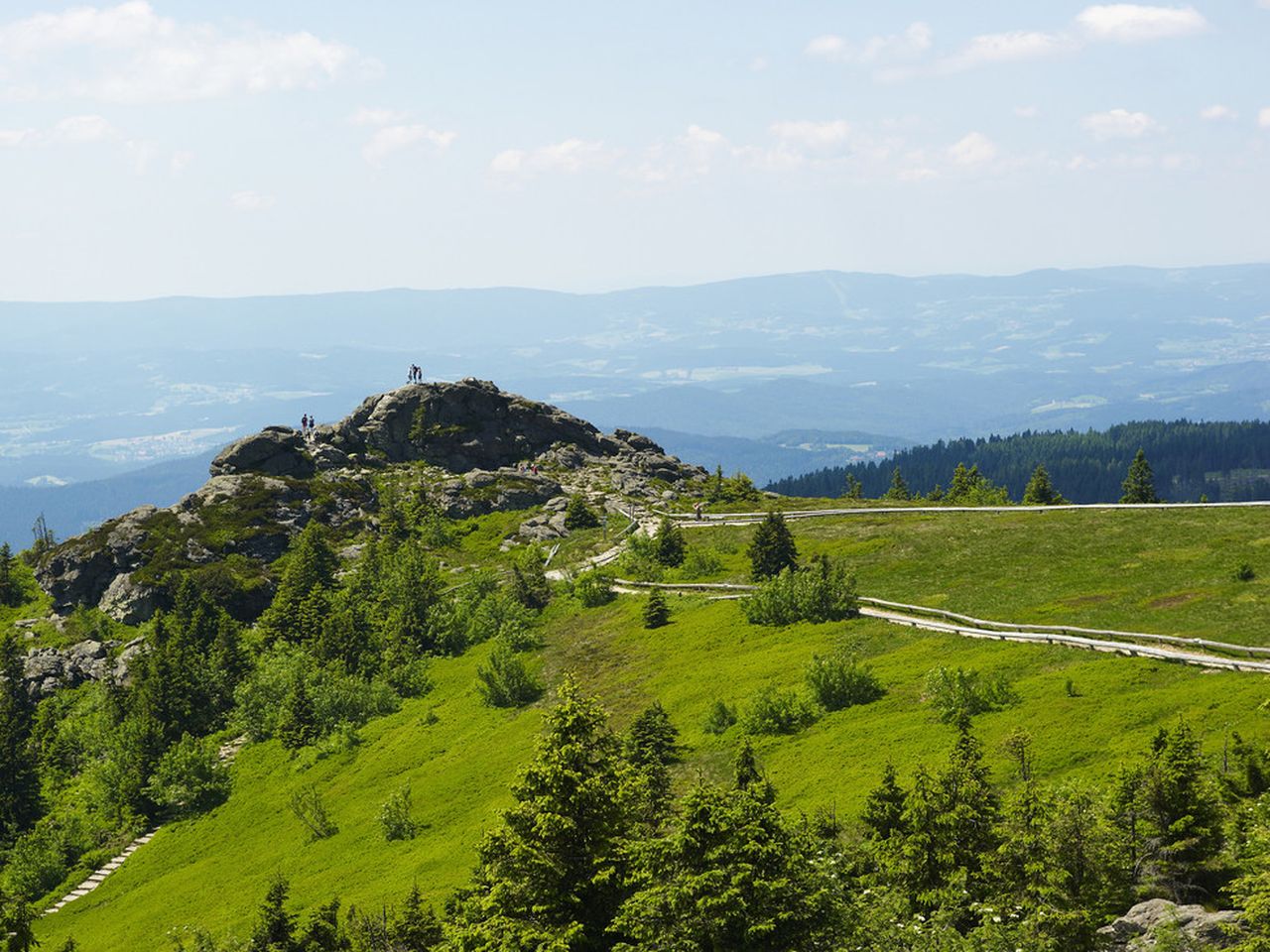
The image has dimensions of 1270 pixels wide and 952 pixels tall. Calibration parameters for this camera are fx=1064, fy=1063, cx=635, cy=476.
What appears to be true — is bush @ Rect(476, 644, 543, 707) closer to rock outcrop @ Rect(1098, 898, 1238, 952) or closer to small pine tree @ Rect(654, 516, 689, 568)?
small pine tree @ Rect(654, 516, 689, 568)

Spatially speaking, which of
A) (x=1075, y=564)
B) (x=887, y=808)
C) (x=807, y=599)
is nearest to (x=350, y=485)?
(x=807, y=599)

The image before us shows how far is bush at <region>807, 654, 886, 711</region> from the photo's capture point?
58312mm

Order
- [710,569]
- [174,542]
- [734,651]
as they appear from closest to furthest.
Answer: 1. [734,651]
2. [710,569]
3. [174,542]

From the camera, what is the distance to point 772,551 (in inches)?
3573

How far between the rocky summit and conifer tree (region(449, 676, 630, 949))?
306 feet

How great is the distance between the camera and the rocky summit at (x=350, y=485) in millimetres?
121375

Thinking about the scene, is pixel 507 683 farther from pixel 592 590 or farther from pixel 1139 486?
pixel 1139 486

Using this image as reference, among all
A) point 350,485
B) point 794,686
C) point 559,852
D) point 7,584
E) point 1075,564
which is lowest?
point 7,584

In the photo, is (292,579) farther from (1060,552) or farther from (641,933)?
(641,933)

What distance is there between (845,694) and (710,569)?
1600 inches

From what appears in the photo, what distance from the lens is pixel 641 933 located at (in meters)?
26.4

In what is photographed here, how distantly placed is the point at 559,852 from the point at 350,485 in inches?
Answer: 4680

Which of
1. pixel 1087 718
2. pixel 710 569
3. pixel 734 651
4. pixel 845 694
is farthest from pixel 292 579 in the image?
pixel 1087 718

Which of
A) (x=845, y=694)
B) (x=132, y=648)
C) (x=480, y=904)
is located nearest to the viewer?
(x=480, y=904)
